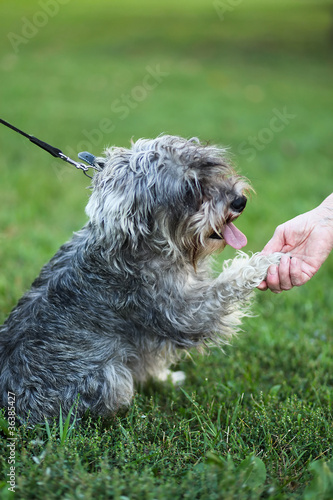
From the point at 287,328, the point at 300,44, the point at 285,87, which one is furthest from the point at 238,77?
the point at 287,328

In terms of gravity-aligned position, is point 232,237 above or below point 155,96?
above

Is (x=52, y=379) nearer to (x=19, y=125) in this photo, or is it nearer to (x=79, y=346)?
(x=79, y=346)

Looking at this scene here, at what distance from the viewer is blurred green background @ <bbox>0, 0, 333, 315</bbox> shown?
7.52 m

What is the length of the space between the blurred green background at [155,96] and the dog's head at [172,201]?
2.35 meters

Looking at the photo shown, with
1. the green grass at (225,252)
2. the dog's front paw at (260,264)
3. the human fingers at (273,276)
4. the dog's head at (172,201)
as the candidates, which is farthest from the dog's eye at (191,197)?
the green grass at (225,252)

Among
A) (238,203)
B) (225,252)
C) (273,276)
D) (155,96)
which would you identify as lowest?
(155,96)

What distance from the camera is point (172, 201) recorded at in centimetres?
331

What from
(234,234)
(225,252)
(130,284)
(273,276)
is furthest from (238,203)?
(225,252)

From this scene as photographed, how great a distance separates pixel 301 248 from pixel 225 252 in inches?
118

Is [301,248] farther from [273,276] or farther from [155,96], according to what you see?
[155,96]

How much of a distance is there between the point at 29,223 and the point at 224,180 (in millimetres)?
4269

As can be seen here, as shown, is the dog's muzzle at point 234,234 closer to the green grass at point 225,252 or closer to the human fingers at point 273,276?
the human fingers at point 273,276

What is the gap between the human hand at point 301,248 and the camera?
11.7ft

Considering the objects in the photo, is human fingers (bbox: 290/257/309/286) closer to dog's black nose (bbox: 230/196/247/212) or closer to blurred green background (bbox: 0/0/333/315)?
dog's black nose (bbox: 230/196/247/212)
